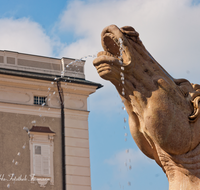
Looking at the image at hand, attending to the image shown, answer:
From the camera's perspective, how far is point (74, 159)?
23125mm

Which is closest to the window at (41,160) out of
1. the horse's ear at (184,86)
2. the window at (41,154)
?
the window at (41,154)

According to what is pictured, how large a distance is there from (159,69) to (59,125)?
18.5 metres

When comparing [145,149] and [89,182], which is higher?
[89,182]

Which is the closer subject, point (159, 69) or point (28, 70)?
point (159, 69)

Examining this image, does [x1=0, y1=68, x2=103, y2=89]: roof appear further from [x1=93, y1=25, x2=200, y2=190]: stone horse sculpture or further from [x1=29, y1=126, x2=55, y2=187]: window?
[x1=93, y1=25, x2=200, y2=190]: stone horse sculpture

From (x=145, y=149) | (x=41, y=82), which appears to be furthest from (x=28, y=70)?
(x=145, y=149)

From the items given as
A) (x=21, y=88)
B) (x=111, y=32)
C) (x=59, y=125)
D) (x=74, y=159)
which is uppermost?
(x=21, y=88)

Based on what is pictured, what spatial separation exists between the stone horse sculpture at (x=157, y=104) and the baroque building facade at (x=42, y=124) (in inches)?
666

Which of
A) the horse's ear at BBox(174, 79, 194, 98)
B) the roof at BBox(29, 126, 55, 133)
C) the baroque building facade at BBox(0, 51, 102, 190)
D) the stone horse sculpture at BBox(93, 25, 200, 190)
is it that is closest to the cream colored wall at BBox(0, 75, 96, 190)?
the baroque building facade at BBox(0, 51, 102, 190)

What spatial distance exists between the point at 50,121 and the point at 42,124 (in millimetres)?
483

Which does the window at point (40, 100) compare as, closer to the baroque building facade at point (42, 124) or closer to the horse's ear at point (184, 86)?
the baroque building facade at point (42, 124)

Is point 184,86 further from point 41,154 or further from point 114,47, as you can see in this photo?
point 41,154

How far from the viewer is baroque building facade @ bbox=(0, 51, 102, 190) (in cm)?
2175

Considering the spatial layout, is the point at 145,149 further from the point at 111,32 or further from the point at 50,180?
the point at 50,180
